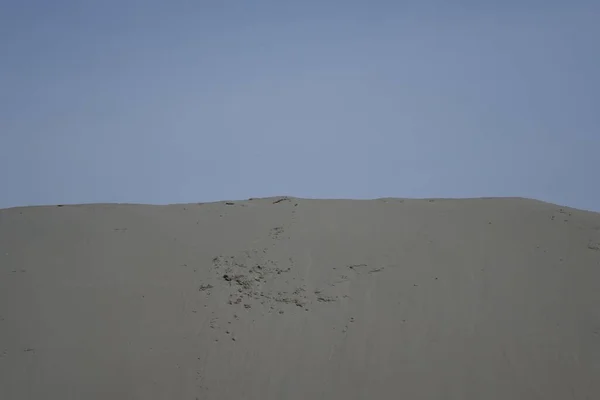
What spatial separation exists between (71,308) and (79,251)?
1.47m

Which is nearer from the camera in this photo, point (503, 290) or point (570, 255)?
point (503, 290)

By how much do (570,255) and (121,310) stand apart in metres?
6.62

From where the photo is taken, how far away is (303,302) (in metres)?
8.02

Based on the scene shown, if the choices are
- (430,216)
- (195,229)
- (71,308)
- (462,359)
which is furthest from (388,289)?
(71,308)

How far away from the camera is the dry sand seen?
681 cm

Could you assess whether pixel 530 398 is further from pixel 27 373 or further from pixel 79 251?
pixel 79 251

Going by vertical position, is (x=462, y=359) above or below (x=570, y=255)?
below

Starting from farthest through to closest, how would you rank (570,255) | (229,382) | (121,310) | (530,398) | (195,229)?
(195,229), (570,255), (121,310), (229,382), (530,398)

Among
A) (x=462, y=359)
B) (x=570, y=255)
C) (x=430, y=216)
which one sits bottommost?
(x=462, y=359)

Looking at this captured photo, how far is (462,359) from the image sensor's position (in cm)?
696

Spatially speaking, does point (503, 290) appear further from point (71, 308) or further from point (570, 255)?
point (71, 308)

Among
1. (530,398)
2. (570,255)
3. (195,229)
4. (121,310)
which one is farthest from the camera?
(195,229)

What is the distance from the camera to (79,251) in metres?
9.30

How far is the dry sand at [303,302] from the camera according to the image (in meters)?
6.81
